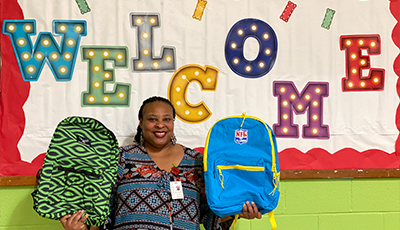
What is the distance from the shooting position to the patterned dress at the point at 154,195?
4.31 ft

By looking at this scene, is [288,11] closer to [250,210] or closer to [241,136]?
[241,136]

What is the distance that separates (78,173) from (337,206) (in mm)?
1376

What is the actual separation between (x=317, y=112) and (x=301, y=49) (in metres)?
0.36

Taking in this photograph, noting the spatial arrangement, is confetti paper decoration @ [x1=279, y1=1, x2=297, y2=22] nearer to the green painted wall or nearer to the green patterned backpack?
the green painted wall

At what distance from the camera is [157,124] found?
4.67 feet

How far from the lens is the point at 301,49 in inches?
71.9

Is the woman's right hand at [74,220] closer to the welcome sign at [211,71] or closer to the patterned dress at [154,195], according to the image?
the patterned dress at [154,195]

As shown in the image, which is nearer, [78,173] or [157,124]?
[78,173]

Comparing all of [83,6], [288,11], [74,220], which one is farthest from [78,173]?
[288,11]

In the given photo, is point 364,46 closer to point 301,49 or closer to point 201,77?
point 301,49

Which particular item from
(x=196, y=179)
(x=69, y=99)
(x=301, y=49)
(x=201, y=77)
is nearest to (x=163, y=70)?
(x=201, y=77)

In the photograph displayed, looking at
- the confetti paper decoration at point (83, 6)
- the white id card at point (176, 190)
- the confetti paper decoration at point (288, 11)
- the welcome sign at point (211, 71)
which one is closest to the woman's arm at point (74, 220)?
the white id card at point (176, 190)

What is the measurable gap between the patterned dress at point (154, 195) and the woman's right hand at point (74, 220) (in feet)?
0.51

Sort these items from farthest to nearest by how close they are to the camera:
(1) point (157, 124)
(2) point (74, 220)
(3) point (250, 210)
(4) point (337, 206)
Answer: (4) point (337, 206), (1) point (157, 124), (3) point (250, 210), (2) point (74, 220)
